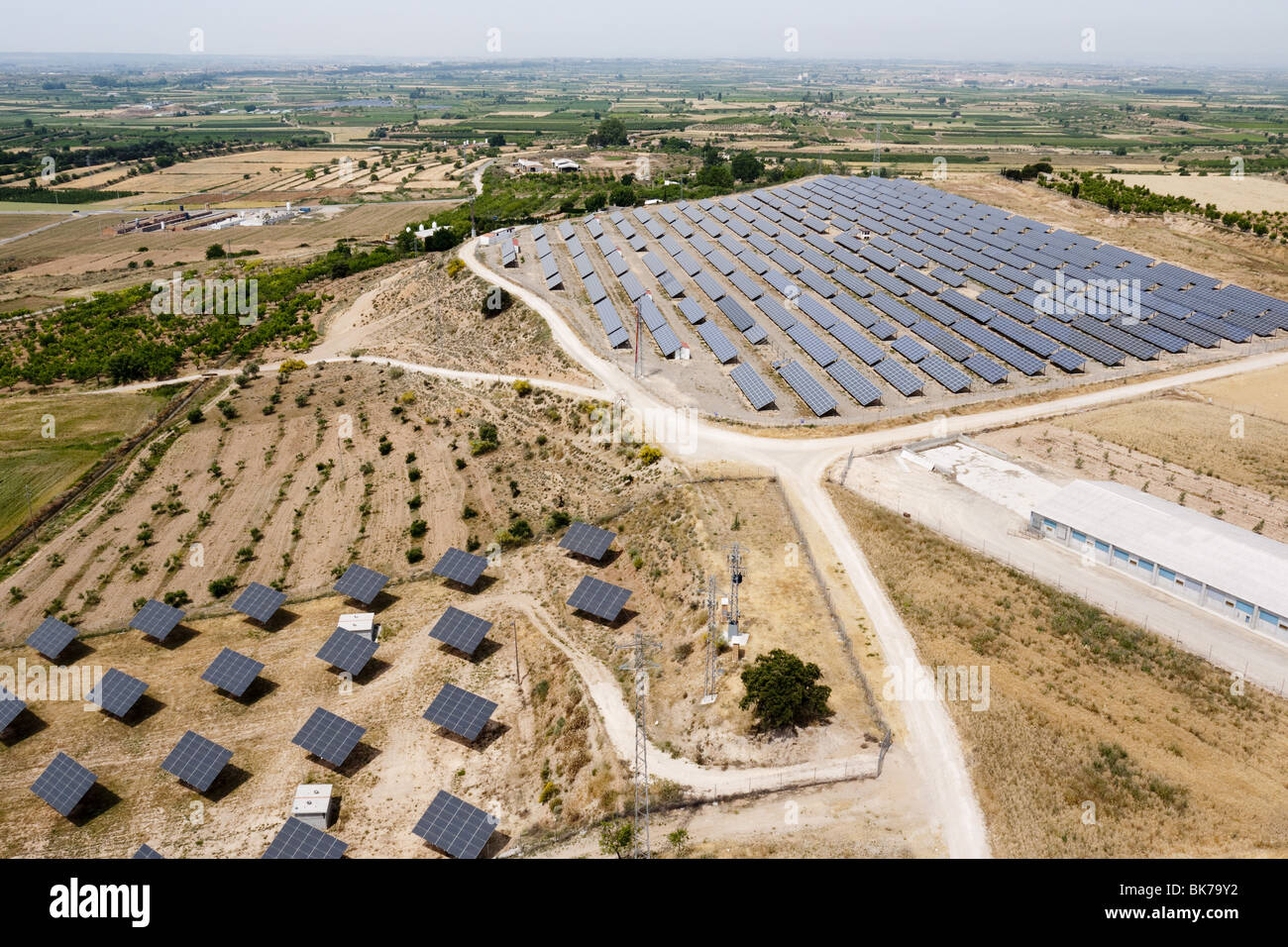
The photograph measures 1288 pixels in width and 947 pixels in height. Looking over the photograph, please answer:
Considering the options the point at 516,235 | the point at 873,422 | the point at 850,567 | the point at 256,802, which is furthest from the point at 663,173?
the point at 256,802

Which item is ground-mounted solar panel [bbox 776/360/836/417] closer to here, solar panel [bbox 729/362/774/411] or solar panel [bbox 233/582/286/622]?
solar panel [bbox 729/362/774/411]

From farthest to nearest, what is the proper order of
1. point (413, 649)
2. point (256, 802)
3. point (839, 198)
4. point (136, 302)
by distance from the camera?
point (839, 198), point (136, 302), point (413, 649), point (256, 802)

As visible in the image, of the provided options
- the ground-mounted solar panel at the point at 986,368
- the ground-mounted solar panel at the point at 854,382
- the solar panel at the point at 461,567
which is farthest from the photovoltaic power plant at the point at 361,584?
the ground-mounted solar panel at the point at 986,368

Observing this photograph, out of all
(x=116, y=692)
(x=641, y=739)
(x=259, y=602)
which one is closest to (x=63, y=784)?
(x=116, y=692)

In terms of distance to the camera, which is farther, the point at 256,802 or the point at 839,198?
the point at 839,198

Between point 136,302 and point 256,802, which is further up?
point 136,302
